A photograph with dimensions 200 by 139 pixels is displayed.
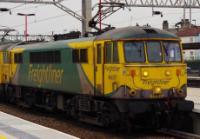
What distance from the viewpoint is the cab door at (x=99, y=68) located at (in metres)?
15.9

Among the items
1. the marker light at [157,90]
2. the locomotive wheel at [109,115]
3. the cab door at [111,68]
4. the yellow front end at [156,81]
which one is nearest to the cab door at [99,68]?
the cab door at [111,68]

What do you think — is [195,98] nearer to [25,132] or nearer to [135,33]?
[135,33]

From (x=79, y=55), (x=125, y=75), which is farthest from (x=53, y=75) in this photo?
(x=125, y=75)

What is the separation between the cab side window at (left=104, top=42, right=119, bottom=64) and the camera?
15281 millimetres

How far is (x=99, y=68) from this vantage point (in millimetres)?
16031

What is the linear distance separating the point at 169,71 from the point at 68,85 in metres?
4.41

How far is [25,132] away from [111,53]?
11.4 feet

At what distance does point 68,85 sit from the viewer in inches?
731

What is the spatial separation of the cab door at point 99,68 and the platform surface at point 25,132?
2.31m

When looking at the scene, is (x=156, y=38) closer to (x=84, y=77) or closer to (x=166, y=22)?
(x=84, y=77)

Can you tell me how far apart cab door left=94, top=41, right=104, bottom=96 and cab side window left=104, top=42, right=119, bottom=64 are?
0.69ft

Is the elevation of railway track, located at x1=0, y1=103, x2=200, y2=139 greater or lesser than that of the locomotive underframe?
lesser

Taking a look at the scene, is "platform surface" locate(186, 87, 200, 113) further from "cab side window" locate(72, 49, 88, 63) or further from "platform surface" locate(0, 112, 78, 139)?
"platform surface" locate(0, 112, 78, 139)

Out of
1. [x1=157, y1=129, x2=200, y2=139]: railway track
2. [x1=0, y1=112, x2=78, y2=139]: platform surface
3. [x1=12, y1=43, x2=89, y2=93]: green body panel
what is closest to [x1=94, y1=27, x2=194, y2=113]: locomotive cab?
[x1=157, y1=129, x2=200, y2=139]: railway track
